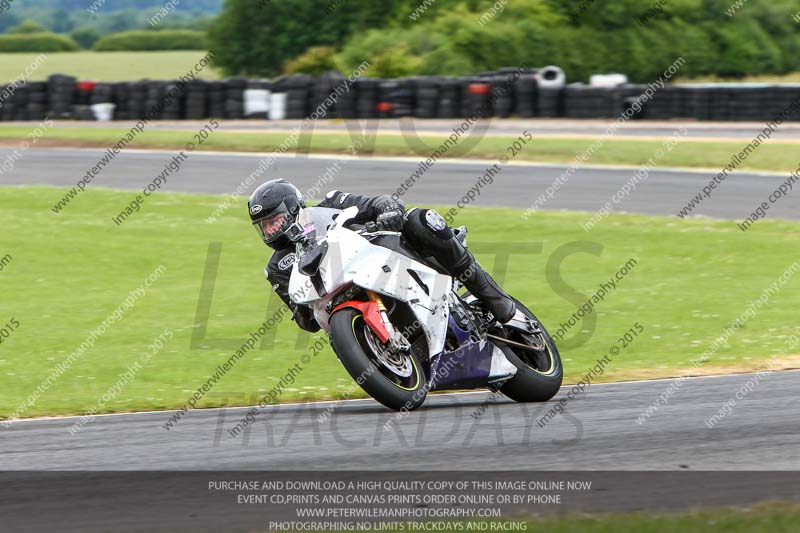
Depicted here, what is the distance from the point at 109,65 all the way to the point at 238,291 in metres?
54.5

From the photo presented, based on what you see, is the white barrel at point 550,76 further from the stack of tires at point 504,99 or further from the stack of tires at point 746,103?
the stack of tires at point 746,103

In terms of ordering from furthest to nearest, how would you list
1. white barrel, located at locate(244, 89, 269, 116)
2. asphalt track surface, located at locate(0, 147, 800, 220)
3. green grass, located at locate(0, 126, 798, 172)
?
white barrel, located at locate(244, 89, 269, 116) → green grass, located at locate(0, 126, 798, 172) → asphalt track surface, located at locate(0, 147, 800, 220)

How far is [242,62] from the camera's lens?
49.7 metres

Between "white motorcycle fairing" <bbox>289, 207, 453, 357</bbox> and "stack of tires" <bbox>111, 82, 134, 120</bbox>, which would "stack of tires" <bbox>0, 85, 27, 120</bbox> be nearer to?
"stack of tires" <bbox>111, 82, 134, 120</bbox>

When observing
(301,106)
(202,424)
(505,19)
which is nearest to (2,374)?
(202,424)

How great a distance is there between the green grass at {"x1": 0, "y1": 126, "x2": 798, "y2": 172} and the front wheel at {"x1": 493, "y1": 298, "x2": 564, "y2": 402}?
16177mm

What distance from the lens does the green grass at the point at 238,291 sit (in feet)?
32.2

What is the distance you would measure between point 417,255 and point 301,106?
2572cm

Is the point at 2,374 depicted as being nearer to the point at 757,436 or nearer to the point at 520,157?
the point at 757,436

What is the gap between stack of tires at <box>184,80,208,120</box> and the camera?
32719 millimetres

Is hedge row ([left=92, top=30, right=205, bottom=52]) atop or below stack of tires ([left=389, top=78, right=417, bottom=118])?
below

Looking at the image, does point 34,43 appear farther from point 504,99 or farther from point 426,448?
point 426,448

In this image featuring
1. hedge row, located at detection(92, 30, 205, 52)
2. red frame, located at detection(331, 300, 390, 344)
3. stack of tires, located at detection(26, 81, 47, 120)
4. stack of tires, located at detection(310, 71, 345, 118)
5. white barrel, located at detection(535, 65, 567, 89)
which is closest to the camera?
red frame, located at detection(331, 300, 390, 344)

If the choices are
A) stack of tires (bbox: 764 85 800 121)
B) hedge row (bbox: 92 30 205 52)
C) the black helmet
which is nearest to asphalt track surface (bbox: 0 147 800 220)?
stack of tires (bbox: 764 85 800 121)
